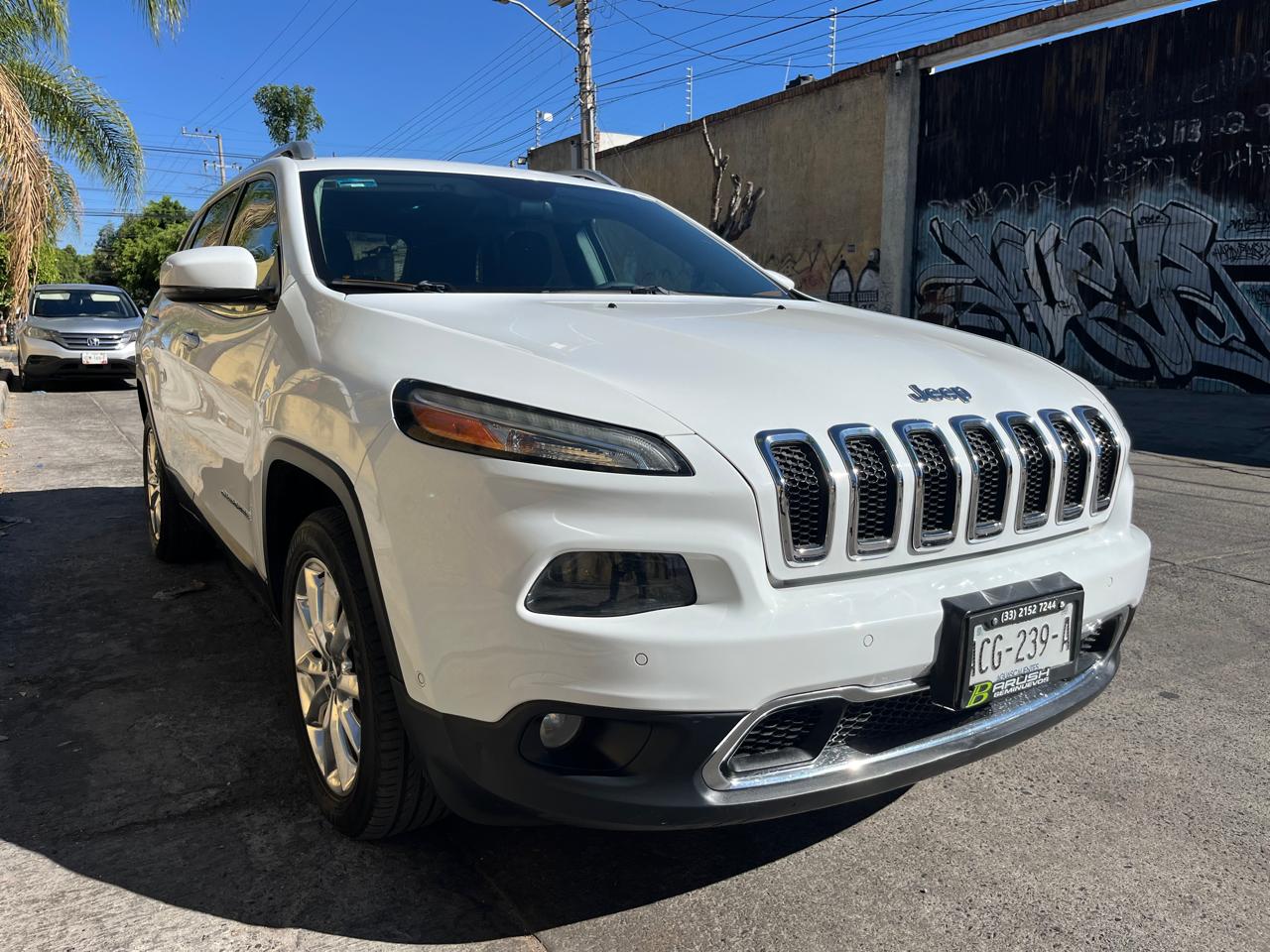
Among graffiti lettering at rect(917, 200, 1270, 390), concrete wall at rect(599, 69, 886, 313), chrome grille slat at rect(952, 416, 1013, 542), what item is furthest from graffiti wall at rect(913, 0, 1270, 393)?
chrome grille slat at rect(952, 416, 1013, 542)

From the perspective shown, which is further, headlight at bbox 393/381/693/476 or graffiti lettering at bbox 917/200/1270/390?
graffiti lettering at bbox 917/200/1270/390

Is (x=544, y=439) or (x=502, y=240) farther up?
(x=502, y=240)

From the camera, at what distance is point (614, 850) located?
2420mm

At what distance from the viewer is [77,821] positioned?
8.30ft

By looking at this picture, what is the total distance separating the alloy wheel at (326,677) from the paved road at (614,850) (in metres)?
0.21

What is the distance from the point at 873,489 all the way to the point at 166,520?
389 cm

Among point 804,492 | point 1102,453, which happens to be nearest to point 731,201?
point 1102,453

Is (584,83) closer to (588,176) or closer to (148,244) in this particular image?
(588,176)

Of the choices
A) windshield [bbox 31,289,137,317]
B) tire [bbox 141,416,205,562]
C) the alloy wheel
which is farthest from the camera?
windshield [bbox 31,289,137,317]

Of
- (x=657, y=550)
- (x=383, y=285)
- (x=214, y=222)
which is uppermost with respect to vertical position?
(x=214, y=222)

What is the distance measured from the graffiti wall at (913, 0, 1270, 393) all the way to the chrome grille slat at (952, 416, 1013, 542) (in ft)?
42.0

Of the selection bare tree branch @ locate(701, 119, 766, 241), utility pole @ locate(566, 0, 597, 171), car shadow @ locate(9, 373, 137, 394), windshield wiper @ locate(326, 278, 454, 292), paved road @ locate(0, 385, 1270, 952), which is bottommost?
paved road @ locate(0, 385, 1270, 952)

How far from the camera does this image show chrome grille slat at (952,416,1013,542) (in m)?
2.12

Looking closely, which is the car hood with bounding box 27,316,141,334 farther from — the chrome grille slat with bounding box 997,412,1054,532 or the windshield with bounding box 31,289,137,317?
the chrome grille slat with bounding box 997,412,1054,532
